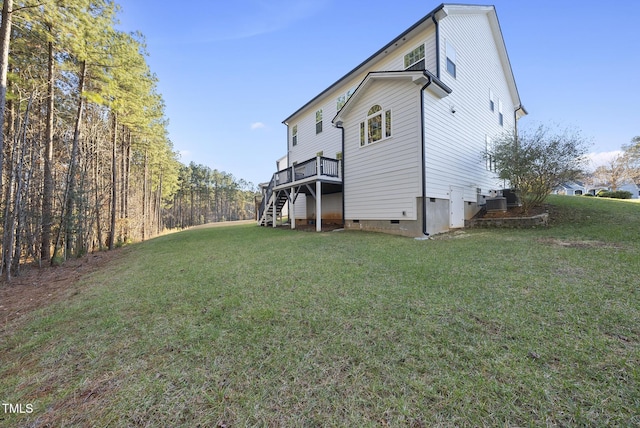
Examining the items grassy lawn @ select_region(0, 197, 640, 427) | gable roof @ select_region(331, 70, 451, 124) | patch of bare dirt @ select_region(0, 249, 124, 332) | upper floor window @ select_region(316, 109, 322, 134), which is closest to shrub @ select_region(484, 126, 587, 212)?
gable roof @ select_region(331, 70, 451, 124)

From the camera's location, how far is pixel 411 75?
348 inches

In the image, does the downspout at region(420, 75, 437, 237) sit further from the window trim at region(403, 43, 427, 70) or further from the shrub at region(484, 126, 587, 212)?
the shrub at region(484, 126, 587, 212)

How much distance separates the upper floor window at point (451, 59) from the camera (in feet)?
33.3

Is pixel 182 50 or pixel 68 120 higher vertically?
pixel 182 50

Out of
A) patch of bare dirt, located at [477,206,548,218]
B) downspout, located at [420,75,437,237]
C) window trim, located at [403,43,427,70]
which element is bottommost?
patch of bare dirt, located at [477,206,548,218]

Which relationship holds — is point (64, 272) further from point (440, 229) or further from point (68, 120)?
point (440, 229)

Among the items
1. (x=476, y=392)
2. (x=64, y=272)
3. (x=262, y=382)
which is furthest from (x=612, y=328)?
(x=64, y=272)

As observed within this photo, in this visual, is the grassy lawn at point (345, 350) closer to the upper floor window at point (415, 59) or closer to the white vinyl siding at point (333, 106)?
the upper floor window at point (415, 59)

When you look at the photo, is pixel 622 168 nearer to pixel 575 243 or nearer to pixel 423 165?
pixel 575 243

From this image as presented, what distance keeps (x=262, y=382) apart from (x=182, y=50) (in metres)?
15.2

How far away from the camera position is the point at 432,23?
949 cm

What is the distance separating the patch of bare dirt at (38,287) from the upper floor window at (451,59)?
555 inches

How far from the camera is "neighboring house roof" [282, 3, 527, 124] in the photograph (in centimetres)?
944

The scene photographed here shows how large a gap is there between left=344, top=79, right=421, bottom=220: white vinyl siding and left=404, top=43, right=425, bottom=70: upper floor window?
154cm
